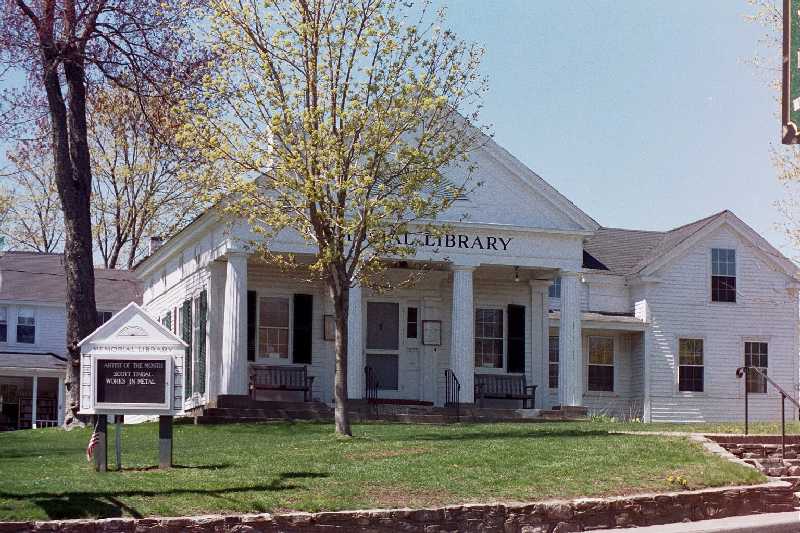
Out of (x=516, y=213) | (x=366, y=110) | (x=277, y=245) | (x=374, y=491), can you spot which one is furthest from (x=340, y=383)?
(x=516, y=213)

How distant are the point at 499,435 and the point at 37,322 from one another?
29.4 meters

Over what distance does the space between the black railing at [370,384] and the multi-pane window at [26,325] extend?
20.0m

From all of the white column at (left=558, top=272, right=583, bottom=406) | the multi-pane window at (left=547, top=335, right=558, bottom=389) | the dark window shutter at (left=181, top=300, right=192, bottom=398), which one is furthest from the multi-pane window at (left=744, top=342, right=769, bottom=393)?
the dark window shutter at (left=181, top=300, right=192, bottom=398)

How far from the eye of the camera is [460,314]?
1118 inches

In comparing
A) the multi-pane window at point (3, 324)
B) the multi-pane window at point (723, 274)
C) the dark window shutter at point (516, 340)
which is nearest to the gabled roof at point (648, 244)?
the multi-pane window at point (723, 274)

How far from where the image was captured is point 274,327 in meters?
29.1

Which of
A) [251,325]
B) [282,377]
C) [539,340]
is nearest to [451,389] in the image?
[539,340]

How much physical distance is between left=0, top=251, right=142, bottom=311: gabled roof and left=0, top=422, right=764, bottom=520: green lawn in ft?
84.4

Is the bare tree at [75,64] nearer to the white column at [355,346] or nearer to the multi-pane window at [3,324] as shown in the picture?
the white column at [355,346]

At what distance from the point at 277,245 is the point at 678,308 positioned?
44.9 feet

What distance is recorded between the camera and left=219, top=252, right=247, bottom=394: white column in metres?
26.2

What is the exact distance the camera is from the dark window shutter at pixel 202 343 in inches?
1114

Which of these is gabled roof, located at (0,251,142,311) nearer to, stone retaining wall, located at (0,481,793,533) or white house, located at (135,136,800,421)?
white house, located at (135,136,800,421)

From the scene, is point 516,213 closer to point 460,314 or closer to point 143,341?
point 460,314
